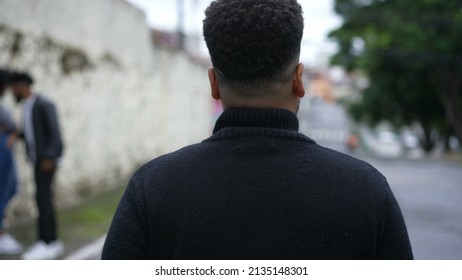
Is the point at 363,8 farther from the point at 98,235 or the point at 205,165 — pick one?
the point at 205,165

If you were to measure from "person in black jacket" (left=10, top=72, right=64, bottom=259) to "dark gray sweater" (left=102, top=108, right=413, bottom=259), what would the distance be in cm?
346

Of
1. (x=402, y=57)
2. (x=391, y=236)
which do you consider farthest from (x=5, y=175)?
(x=402, y=57)

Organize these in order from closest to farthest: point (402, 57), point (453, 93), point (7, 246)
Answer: point (7, 246), point (453, 93), point (402, 57)

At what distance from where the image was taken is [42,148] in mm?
4543

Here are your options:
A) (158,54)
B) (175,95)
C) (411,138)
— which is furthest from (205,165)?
(411,138)

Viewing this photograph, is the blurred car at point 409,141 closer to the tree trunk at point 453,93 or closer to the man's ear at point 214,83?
the tree trunk at point 453,93

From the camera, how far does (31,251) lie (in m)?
4.51

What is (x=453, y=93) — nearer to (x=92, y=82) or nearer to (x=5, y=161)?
(x=92, y=82)

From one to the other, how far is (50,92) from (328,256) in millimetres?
6449

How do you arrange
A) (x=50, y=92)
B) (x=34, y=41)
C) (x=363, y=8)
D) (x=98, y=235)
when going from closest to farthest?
(x=98, y=235), (x=34, y=41), (x=50, y=92), (x=363, y=8)

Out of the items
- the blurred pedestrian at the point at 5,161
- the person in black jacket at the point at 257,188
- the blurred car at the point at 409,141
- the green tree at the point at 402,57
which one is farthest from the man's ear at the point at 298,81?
the blurred car at the point at 409,141

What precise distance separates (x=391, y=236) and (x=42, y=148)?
148 inches

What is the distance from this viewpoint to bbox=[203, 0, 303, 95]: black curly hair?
121cm

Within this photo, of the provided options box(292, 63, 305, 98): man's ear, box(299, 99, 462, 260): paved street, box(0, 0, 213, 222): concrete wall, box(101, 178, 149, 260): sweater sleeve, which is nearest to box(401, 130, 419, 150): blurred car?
box(299, 99, 462, 260): paved street
